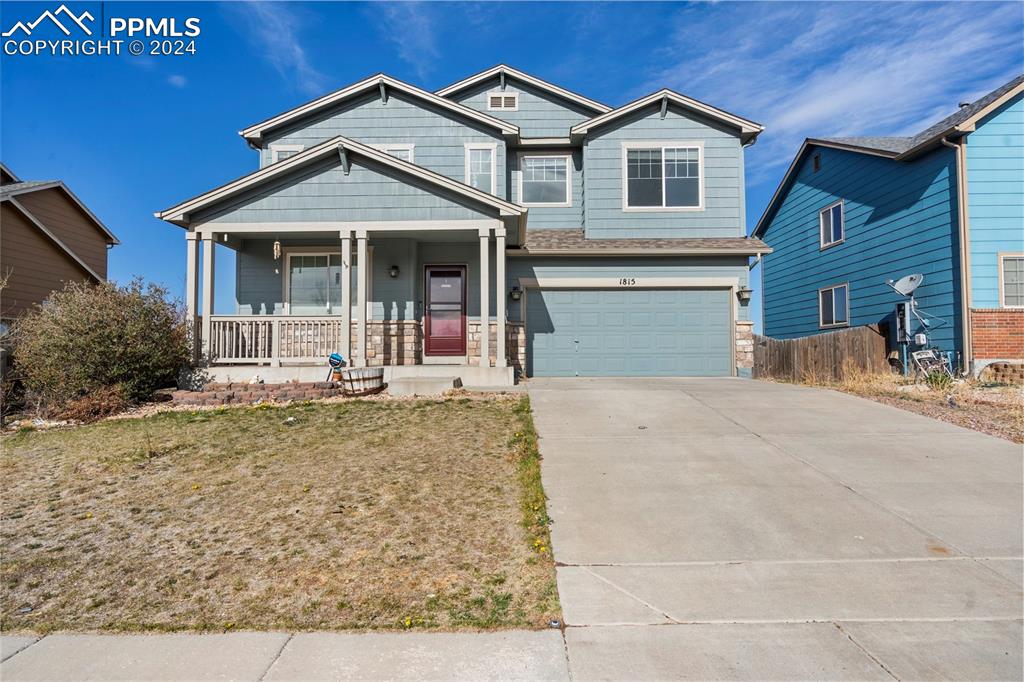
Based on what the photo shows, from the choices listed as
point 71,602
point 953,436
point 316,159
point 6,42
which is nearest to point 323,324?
point 316,159

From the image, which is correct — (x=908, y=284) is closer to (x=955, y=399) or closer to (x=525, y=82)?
(x=955, y=399)

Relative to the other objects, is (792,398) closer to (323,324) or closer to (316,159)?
(323,324)

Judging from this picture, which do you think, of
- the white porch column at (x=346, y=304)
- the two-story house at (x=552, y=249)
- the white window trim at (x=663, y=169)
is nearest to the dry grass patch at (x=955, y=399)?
the two-story house at (x=552, y=249)

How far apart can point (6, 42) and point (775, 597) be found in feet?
45.9

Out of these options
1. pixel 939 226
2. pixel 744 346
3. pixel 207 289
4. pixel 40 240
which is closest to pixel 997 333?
pixel 939 226

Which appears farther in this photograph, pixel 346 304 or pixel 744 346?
pixel 744 346

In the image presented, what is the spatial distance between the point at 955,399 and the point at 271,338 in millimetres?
12315

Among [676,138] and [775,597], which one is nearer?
[775,597]

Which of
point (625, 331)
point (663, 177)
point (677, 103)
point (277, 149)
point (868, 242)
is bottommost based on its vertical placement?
point (625, 331)

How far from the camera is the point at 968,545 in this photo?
13.8 ft

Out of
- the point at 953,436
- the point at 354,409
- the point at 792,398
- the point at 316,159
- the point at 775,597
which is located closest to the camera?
the point at 775,597

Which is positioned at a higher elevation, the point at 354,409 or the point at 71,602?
the point at 354,409

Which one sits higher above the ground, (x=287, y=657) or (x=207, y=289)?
(x=207, y=289)

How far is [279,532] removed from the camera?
4.37 metres
